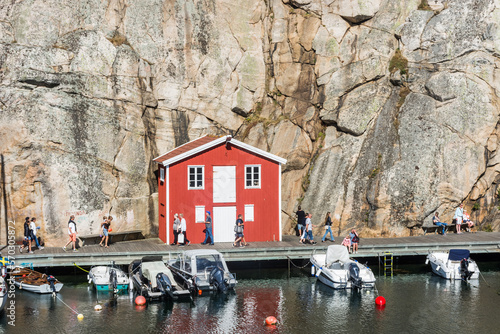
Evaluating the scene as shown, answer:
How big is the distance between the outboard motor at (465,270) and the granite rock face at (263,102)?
684 centimetres

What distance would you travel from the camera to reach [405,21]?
4462cm

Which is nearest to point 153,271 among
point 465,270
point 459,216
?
point 465,270

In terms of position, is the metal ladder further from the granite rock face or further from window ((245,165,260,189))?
window ((245,165,260,189))

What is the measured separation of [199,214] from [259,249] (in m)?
4.82

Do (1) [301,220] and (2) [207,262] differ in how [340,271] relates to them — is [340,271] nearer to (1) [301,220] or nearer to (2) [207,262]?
(1) [301,220]

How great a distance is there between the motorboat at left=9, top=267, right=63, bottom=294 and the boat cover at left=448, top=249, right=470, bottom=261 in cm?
2101

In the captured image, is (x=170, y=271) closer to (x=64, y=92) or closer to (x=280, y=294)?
(x=280, y=294)

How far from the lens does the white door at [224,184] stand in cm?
3634

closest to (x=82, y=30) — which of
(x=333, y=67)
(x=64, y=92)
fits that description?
(x=64, y=92)

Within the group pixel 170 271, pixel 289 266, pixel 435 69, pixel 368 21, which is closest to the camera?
pixel 170 271

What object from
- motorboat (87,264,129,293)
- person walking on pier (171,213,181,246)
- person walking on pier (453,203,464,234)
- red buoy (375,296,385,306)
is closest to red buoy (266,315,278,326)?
red buoy (375,296,385,306)

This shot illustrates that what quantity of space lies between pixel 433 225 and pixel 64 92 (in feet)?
86.5

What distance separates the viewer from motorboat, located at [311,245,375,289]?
3034 cm

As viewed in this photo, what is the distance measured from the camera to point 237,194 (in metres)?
36.5
